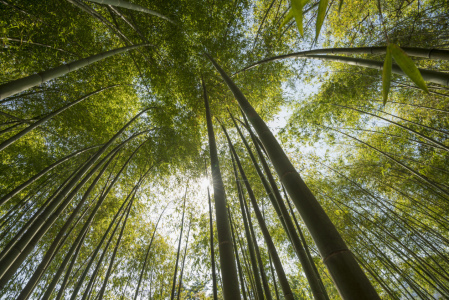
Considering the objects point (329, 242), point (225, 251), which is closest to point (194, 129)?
point (225, 251)

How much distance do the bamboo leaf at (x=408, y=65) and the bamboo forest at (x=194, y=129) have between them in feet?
4.31

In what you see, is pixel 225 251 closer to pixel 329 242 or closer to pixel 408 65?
pixel 329 242

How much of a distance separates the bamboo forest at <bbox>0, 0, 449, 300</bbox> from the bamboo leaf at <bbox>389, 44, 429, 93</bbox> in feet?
4.31

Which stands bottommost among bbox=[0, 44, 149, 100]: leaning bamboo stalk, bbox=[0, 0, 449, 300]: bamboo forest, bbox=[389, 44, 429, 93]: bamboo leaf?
bbox=[389, 44, 429, 93]: bamboo leaf

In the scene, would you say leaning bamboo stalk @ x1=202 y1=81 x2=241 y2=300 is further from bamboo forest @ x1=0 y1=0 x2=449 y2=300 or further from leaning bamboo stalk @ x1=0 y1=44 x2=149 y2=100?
leaning bamboo stalk @ x1=0 y1=44 x2=149 y2=100

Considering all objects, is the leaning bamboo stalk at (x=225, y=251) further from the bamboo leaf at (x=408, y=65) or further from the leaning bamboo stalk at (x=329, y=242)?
the bamboo leaf at (x=408, y=65)

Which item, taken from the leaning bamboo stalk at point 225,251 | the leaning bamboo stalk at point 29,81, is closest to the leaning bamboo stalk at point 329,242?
the leaning bamboo stalk at point 225,251

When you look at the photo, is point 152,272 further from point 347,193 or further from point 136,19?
point 136,19

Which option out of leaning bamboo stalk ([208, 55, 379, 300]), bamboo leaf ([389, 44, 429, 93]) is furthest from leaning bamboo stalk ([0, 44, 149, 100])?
bamboo leaf ([389, 44, 429, 93])

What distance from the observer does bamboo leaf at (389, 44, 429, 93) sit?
0.61 m

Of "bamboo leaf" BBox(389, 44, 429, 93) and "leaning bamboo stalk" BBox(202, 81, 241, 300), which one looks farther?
"leaning bamboo stalk" BBox(202, 81, 241, 300)

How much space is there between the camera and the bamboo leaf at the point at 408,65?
614 millimetres

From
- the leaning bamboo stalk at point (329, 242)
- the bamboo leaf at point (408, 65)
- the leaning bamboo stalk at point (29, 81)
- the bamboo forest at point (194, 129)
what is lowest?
the leaning bamboo stalk at point (329, 242)

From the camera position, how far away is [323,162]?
540cm
